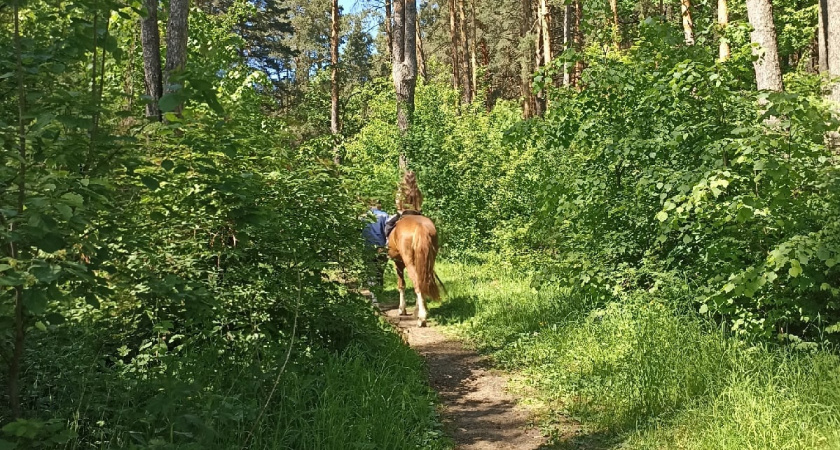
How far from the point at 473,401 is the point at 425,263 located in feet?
10.2

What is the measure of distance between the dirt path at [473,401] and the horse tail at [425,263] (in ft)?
3.15

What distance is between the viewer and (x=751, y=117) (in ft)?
19.4

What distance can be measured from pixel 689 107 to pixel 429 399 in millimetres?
3898

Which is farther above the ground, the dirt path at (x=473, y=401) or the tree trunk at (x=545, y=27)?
the tree trunk at (x=545, y=27)

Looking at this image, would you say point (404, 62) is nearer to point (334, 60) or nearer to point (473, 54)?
point (334, 60)

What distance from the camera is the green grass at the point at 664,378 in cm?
381

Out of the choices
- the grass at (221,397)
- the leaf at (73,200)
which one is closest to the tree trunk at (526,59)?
the grass at (221,397)

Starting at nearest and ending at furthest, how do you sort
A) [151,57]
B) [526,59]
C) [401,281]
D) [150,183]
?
[150,183], [151,57], [401,281], [526,59]

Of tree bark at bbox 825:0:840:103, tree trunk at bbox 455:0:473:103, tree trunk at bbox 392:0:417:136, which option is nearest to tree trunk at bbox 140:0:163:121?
tree trunk at bbox 392:0:417:136

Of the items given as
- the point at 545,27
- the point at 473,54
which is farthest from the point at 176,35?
the point at 473,54

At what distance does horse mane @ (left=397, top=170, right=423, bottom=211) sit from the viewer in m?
9.39

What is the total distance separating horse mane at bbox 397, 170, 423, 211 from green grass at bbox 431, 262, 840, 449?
2.74 m

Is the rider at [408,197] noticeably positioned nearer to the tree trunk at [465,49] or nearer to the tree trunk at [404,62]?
the tree trunk at [404,62]

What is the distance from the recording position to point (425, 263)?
28.0 ft
